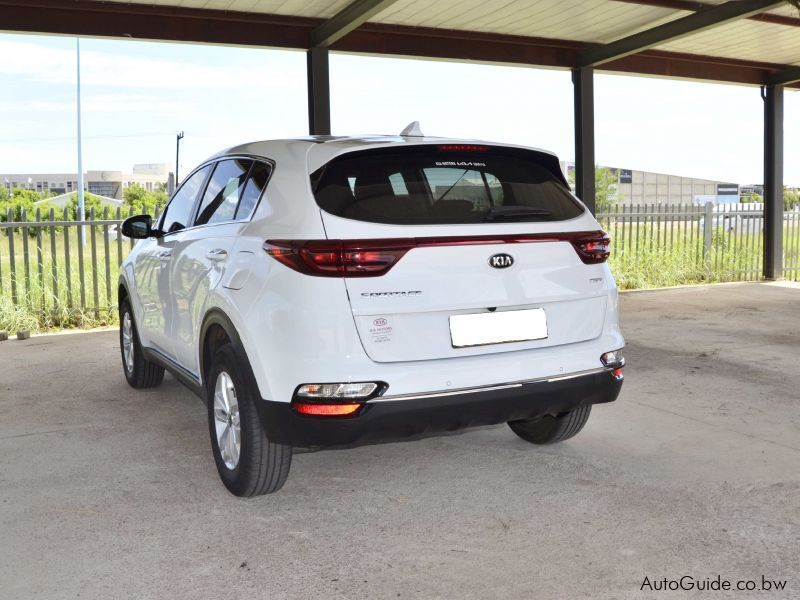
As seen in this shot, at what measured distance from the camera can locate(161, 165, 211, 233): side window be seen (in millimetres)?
4715

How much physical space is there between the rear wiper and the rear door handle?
124 centimetres

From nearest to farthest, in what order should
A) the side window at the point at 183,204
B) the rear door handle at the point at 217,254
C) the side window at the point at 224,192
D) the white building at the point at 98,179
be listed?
1. the rear door handle at the point at 217,254
2. the side window at the point at 224,192
3. the side window at the point at 183,204
4. the white building at the point at 98,179

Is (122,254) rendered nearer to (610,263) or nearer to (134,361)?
(134,361)

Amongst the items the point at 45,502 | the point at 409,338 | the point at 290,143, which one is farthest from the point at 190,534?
the point at 290,143

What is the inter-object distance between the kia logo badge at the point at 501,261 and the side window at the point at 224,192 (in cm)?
134

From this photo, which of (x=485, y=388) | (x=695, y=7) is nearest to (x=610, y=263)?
(x=695, y=7)

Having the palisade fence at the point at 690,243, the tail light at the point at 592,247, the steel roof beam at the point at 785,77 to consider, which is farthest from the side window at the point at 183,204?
the steel roof beam at the point at 785,77

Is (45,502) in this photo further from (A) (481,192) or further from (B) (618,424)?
(B) (618,424)

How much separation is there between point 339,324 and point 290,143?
1.04 meters

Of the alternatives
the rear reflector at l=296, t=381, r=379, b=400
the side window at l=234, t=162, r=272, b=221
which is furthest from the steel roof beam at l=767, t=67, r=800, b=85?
the rear reflector at l=296, t=381, r=379, b=400

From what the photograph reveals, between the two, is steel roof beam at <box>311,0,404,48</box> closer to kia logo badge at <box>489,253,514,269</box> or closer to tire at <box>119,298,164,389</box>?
tire at <box>119,298,164,389</box>

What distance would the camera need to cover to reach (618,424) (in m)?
4.97

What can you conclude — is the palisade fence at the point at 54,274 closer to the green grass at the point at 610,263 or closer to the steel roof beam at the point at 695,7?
the green grass at the point at 610,263

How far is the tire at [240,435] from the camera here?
11.3ft
